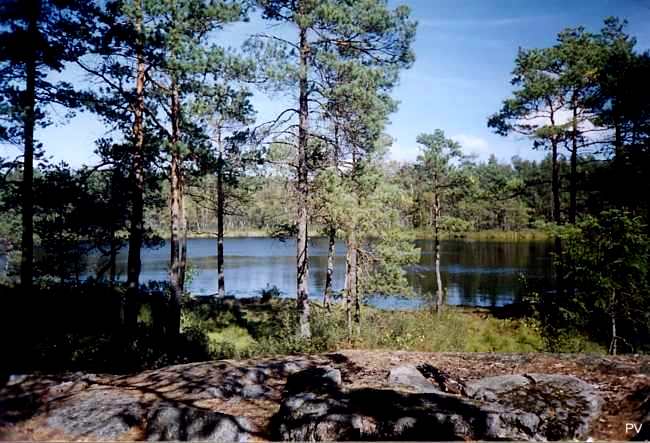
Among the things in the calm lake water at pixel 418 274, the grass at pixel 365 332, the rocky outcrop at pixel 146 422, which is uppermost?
the rocky outcrop at pixel 146 422

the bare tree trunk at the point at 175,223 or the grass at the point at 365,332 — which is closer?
the grass at the point at 365,332

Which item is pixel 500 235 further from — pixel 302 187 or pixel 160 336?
pixel 160 336

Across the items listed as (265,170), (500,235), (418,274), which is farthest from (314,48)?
(500,235)

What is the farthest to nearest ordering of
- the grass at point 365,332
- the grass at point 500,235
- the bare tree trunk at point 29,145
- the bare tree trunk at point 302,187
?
the grass at point 500,235 < the bare tree trunk at point 302,187 < the grass at point 365,332 < the bare tree trunk at point 29,145

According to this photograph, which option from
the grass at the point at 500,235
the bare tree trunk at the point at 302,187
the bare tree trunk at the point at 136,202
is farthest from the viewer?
the grass at the point at 500,235

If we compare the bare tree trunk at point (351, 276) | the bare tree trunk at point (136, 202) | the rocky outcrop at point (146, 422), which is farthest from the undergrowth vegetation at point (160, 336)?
the rocky outcrop at point (146, 422)

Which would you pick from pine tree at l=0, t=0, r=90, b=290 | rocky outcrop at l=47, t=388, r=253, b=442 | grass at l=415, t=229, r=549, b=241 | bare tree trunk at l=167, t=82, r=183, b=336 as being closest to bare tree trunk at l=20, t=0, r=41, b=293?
pine tree at l=0, t=0, r=90, b=290

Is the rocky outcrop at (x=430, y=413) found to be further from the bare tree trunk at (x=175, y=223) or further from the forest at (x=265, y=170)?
the bare tree trunk at (x=175, y=223)

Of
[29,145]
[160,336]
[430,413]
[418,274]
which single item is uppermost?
[29,145]

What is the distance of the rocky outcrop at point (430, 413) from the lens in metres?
3.81

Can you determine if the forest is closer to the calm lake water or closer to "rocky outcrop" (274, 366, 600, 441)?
"rocky outcrop" (274, 366, 600, 441)

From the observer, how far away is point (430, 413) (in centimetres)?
397

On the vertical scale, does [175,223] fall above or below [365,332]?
above

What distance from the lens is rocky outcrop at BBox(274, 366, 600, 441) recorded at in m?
3.81
